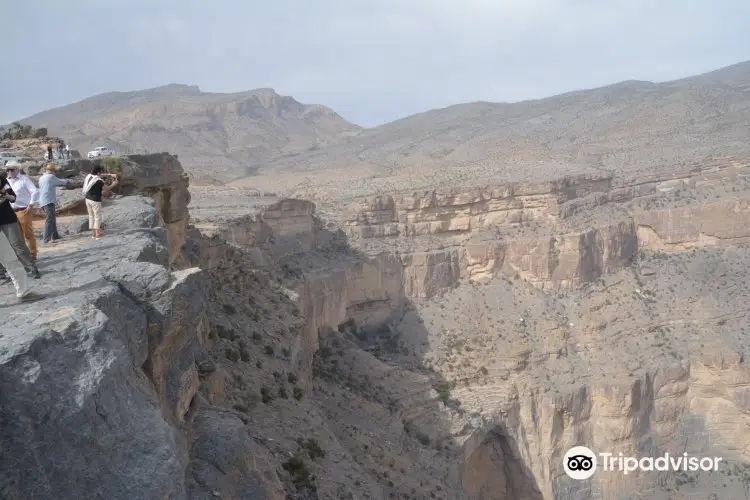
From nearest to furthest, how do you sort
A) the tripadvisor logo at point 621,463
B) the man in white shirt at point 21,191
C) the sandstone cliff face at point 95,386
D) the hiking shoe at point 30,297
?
the sandstone cliff face at point 95,386, the hiking shoe at point 30,297, the man in white shirt at point 21,191, the tripadvisor logo at point 621,463

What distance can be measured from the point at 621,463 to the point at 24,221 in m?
27.3

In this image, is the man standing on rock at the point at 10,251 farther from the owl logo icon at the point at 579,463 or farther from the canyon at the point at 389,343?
the owl logo icon at the point at 579,463

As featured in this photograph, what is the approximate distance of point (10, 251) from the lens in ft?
19.8

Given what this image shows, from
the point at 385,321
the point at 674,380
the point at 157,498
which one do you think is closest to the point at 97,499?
the point at 157,498

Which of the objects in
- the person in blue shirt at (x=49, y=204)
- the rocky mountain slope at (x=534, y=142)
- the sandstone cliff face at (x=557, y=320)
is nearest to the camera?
the person in blue shirt at (x=49, y=204)

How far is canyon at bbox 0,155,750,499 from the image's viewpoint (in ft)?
15.5

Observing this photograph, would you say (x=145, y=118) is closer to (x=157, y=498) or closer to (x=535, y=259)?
(x=535, y=259)

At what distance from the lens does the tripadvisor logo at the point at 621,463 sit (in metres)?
27.7

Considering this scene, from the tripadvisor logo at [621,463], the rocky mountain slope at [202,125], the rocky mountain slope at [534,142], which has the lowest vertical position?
the tripadvisor logo at [621,463]

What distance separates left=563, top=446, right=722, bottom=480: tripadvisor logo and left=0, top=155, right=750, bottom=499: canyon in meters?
0.35

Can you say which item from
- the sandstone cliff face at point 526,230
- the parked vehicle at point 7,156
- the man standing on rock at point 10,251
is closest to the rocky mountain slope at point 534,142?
the sandstone cliff face at point 526,230

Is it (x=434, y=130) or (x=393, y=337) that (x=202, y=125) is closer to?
(x=434, y=130)

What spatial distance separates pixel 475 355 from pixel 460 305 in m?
3.30

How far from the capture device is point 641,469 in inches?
1090
